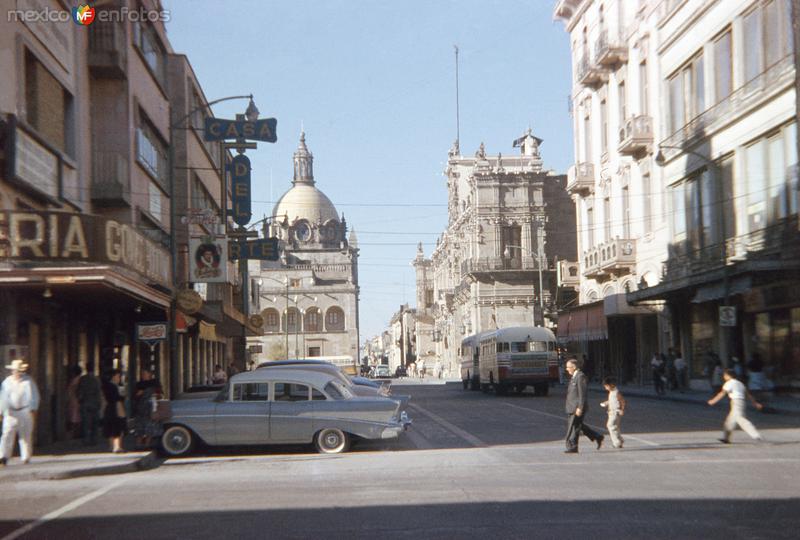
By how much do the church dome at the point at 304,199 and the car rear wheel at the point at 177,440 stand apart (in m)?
145

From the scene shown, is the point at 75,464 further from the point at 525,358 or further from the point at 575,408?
the point at 525,358

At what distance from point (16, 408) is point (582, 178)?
4183 centimetres

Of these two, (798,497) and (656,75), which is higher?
(656,75)

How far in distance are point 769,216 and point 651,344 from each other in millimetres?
16453

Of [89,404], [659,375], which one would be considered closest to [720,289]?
[659,375]

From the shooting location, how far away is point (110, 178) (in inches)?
1032

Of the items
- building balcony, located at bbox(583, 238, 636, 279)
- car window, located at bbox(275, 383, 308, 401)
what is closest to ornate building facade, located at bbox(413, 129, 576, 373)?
building balcony, located at bbox(583, 238, 636, 279)

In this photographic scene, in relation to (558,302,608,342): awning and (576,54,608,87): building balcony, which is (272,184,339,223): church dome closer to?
(558,302,608,342): awning

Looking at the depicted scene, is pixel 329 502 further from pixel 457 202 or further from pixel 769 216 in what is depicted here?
pixel 457 202

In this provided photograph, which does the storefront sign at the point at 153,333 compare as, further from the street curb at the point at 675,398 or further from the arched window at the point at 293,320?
the arched window at the point at 293,320

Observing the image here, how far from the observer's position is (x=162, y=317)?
29203 millimetres

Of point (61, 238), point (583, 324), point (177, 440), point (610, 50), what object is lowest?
point (177, 440)

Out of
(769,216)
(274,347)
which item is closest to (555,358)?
(769,216)

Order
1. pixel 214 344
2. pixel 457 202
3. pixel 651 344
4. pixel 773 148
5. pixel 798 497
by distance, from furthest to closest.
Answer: pixel 457 202 → pixel 214 344 → pixel 651 344 → pixel 773 148 → pixel 798 497
